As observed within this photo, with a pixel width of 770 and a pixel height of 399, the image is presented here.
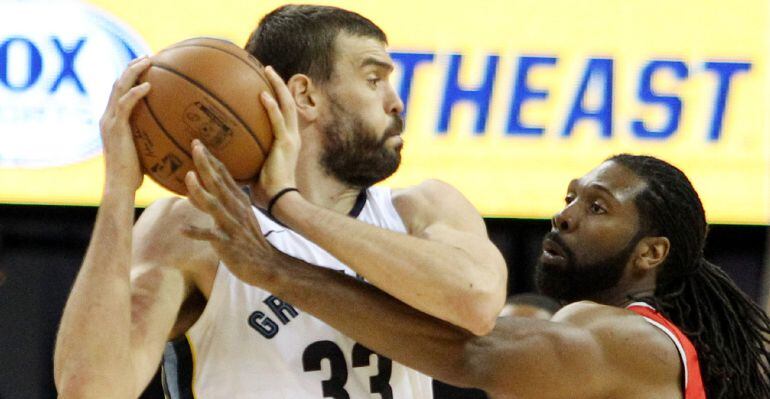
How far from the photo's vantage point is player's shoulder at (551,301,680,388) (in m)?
3.64

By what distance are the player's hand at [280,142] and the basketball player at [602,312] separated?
61 mm

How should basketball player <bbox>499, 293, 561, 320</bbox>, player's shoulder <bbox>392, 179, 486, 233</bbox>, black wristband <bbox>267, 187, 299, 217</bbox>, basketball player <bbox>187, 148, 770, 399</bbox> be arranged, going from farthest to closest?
basketball player <bbox>499, 293, 561, 320</bbox>, player's shoulder <bbox>392, 179, 486, 233</bbox>, basketball player <bbox>187, 148, 770, 399</bbox>, black wristband <bbox>267, 187, 299, 217</bbox>

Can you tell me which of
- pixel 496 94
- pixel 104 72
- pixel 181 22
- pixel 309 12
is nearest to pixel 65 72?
pixel 104 72

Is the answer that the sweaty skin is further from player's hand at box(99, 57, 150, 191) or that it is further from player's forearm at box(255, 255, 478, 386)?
player's hand at box(99, 57, 150, 191)

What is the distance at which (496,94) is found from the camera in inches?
251

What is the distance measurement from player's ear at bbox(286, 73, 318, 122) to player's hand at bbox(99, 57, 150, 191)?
46 centimetres

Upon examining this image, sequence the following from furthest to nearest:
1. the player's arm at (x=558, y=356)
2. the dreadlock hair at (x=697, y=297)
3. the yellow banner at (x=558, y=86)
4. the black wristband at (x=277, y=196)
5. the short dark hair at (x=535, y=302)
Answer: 1. the yellow banner at (x=558, y=86)
2. the short dark hair at (x=535, y=302)
3. the dreadlock hair at (x=697, y=297)
4. the player's arm at (x=558, y=356)
5. the black wristband at (x=277, y=196)

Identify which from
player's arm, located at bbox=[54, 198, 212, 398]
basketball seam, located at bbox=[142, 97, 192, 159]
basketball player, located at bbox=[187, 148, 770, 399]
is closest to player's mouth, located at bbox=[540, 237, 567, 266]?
basketball player, located at bbox=[187, 148, 770, 399]

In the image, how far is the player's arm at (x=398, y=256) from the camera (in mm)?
3047

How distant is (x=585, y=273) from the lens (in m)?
3.88

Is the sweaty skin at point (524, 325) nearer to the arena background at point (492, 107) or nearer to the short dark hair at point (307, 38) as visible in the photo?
the short dark hair at point (307, 38)

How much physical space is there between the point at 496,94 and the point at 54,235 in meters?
2.17

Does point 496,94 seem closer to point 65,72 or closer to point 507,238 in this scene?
point 507,238

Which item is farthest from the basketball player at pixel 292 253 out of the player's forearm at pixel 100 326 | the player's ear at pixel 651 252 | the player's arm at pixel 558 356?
the player's ear at pixel 651 252
